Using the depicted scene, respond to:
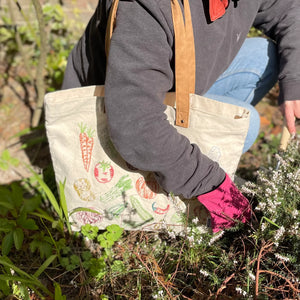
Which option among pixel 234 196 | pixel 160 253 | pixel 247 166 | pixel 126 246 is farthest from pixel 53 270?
pixel 247 166

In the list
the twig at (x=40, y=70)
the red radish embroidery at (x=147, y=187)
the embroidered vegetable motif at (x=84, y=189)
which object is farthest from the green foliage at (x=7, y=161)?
the red radish embroidery at (x=147, y=187)

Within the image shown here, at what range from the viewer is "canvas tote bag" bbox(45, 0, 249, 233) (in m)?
1.41

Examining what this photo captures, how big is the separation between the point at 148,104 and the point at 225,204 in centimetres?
51

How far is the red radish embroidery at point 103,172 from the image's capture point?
1563mm

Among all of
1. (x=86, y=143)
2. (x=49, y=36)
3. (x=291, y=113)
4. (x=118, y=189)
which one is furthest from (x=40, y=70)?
(x=291, y=113)

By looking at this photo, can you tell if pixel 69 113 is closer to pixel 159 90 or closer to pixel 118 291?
pixel 159 90

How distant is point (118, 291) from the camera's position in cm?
155

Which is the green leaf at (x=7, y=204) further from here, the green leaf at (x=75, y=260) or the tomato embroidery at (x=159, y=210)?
the tomato embroidery at (x=159, y=210)

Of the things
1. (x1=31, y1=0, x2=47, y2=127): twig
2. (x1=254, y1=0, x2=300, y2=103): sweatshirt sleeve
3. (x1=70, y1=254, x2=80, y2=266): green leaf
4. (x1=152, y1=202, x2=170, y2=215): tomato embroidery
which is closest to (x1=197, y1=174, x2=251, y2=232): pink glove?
(x1=152, y1=202, x2=170, y2=215): tomato embroidery

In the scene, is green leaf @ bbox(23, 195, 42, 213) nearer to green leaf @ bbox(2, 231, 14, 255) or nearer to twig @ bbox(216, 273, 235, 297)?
green leaf @ bbox(2, 231, 14, 255)

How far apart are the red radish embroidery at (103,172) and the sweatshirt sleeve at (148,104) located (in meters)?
0.17

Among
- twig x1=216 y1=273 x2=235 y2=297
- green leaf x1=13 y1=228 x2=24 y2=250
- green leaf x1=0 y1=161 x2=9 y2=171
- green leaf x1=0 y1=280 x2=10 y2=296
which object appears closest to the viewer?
twig x1=216 y1=273 x2=235 y2=297

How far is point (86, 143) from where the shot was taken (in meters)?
1.54

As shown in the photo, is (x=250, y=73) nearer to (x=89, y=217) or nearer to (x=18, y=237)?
(x=89, y=217)
